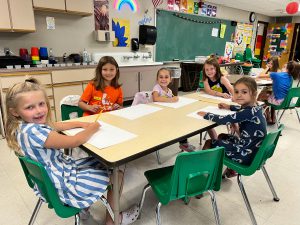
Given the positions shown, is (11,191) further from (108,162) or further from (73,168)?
(108,162)

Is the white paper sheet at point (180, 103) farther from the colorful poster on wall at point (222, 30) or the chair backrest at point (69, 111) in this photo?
the colorful poster on wall at point (222, 30)

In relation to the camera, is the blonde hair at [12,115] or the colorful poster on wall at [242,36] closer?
the blonde hair at [12,115]

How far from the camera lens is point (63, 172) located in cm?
109

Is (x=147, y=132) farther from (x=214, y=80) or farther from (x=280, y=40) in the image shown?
(x=280, y=40)

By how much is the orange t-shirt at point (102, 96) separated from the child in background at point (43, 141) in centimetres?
89

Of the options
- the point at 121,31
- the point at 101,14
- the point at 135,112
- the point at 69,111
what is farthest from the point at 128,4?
the point at 135,112

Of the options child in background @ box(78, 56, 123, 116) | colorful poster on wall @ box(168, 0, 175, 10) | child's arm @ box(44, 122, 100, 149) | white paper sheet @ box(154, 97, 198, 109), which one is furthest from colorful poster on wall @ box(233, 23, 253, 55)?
child's arm @ box(44, 122, 100, 149)

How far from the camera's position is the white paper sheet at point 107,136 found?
113 centimetres

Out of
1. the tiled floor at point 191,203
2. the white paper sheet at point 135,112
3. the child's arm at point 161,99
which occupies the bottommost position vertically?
the tiled floor at point 191,203

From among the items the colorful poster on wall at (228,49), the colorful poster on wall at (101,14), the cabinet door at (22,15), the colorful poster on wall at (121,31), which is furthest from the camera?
the colorful poster on wall at (228,49)

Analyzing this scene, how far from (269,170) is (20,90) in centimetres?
225

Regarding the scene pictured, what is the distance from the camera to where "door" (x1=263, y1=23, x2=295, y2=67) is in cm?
872

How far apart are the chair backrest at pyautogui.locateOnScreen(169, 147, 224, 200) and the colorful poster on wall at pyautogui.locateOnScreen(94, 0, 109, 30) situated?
151 inches

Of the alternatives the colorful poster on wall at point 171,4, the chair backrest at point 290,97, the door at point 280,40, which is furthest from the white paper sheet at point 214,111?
the door at point 280,40
